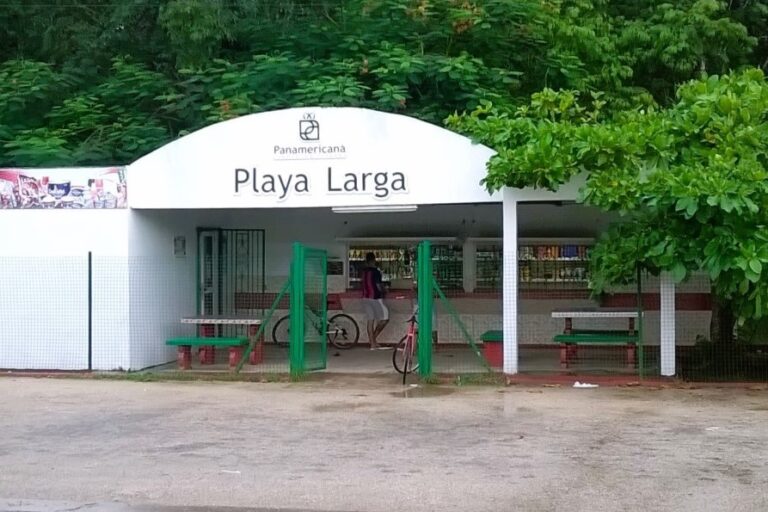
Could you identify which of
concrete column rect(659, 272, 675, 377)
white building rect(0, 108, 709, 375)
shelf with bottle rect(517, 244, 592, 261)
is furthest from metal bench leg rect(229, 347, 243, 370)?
concrete column rect(659, 272, 675, 377)

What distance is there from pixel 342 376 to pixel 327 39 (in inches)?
333

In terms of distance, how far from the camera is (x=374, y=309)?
59.6 feet

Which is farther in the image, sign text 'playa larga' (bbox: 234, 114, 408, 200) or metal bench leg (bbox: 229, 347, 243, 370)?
metal bench leg (bbox: 229, 347, 243, 370)

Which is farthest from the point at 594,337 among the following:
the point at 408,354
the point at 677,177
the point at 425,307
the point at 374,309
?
the point at 374,309

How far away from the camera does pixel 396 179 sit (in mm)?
14766

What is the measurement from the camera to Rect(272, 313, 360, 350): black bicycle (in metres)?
18.9

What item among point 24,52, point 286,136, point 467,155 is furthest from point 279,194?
point 24,52

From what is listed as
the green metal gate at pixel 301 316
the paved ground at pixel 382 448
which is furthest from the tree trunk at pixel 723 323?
the green metal gate at pixel 301 316

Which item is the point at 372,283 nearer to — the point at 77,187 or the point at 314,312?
the point at 314,312

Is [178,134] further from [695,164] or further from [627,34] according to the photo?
[695,164]

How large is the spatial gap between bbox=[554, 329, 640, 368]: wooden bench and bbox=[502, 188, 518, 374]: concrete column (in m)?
0.97

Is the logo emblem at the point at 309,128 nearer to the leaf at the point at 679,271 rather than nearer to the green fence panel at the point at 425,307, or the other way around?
the green fence panel at the point at 425,307

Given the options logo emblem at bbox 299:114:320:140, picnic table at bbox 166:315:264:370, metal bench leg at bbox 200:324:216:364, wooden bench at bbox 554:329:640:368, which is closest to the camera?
wooden bench at bbox 554:329:640:368

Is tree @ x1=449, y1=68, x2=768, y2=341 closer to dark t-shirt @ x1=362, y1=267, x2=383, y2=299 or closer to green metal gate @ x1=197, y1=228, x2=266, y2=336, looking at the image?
dark t-shirt @ x1=362, y1=267, x2=383, y2=299
